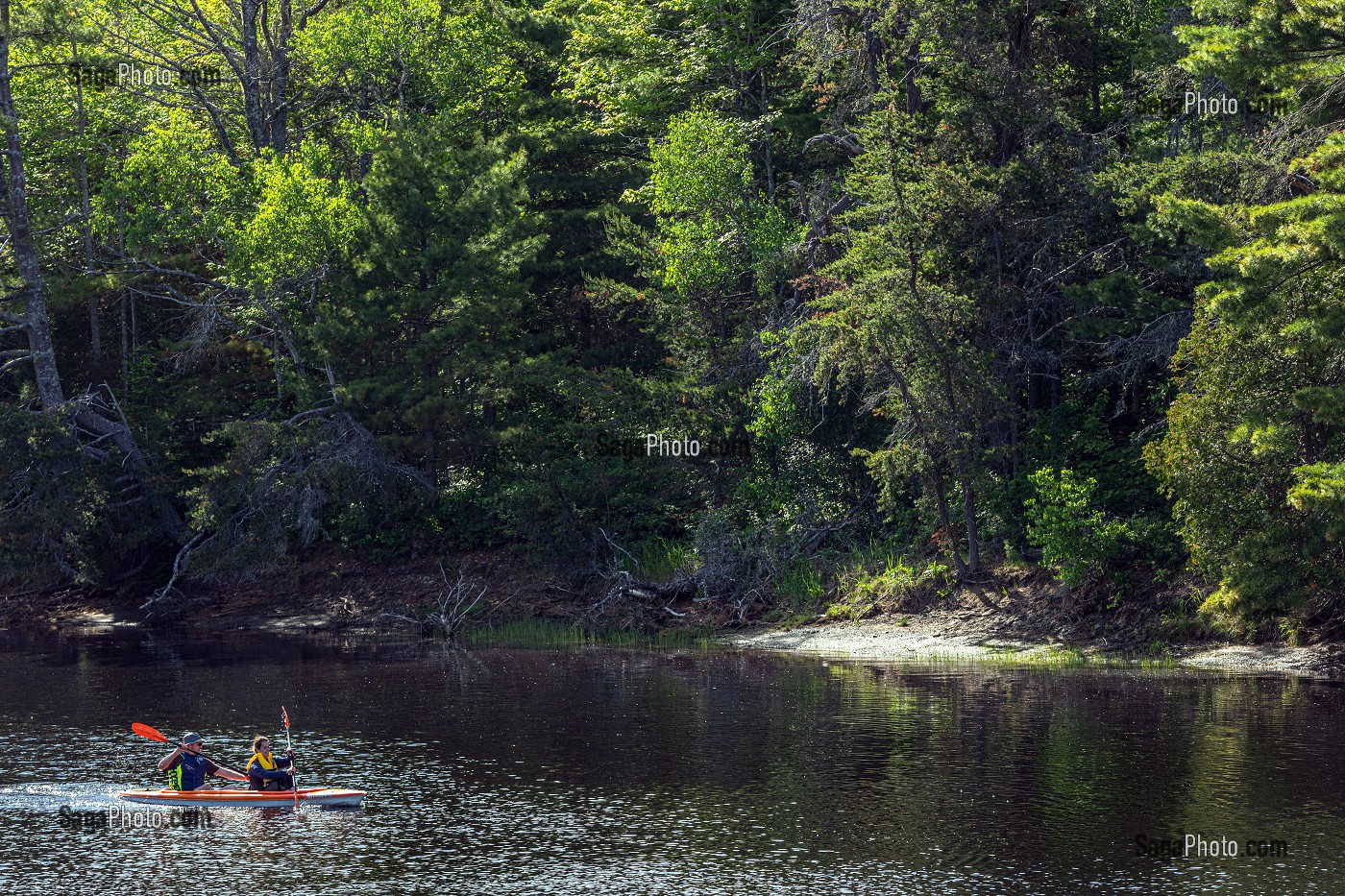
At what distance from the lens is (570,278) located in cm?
4628

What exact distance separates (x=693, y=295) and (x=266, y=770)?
76.3 feet

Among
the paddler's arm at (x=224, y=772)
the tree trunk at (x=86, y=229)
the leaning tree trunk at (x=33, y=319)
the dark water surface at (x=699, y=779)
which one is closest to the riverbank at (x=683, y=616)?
the dark water surface at (x=699, y=779)

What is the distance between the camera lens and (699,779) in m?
21.4

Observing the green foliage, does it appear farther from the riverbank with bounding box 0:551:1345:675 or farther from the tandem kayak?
the tandem kayak

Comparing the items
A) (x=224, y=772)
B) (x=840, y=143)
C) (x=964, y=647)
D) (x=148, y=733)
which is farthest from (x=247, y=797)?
(x=840, y=143)

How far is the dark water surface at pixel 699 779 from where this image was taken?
16891mm

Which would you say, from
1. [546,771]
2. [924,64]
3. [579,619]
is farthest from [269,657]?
[924,64]

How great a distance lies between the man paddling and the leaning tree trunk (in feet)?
79.0

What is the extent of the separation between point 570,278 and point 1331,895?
3397 centimetres

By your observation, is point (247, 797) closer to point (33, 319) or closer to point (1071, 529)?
point (1071, 529)

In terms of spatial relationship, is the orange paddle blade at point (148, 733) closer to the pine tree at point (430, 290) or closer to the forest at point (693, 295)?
the forest at point (693, 295)

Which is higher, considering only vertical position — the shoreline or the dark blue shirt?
the shoreline

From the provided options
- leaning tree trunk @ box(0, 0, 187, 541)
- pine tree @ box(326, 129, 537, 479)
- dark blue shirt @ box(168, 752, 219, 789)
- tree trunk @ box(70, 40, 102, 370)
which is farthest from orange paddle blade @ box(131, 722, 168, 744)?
tree trunk @ box(70, 40, 102, 370)

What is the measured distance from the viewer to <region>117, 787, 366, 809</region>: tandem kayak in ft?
66.5
